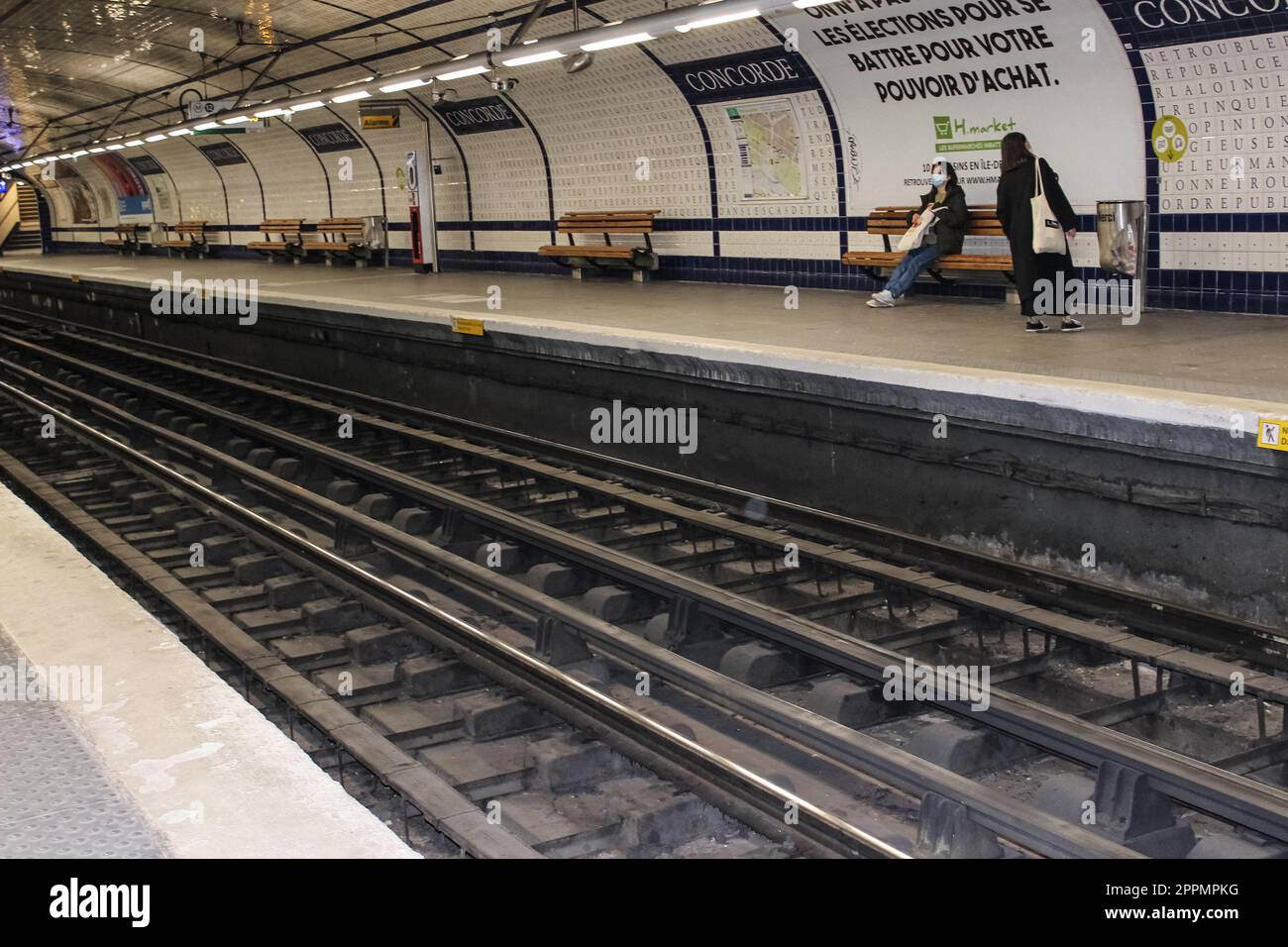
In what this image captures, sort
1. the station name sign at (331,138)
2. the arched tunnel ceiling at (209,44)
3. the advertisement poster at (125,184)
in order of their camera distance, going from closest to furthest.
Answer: the arched tunnel ceiling at (209,44), the station name sign at (331,138), the advertisement poster at (125,184)

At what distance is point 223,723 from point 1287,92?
809 cm

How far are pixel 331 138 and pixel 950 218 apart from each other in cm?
1566

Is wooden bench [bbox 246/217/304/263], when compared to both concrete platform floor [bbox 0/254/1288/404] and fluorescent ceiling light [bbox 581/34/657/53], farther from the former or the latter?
fluorescent ceiling light [bbox 581/34/657/53]

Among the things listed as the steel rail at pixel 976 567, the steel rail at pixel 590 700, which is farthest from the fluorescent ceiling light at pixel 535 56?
the steel rail at pixel 590 700

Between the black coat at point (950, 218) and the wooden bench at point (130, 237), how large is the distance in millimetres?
31338

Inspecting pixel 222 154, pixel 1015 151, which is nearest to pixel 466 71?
pixel 1015 151

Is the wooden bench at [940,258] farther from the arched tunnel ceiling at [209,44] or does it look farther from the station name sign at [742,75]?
A: the arched tunnel ceiling at [209,44]

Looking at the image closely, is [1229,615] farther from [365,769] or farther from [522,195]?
[522,195]

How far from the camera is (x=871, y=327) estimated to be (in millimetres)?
10484

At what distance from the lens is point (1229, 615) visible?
655cm

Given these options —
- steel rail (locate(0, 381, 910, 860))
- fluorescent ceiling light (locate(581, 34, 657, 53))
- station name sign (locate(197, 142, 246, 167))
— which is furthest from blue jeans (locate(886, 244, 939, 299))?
station name sign (locate(197, 142, 246, 167))

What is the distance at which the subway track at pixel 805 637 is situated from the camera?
4652 mm

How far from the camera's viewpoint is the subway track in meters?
4.65
